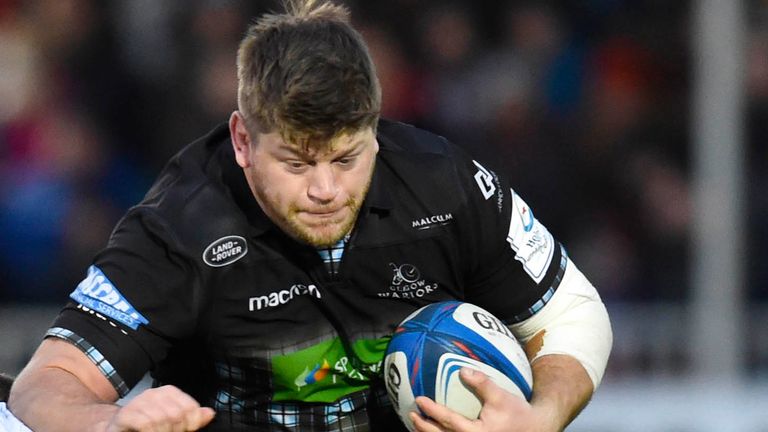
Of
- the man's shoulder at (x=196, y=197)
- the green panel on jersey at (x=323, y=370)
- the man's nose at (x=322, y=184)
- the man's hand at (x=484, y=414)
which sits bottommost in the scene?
the green panel on jersey at (x=323, y=370)

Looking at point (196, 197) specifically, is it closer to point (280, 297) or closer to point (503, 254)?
point (280, 297)

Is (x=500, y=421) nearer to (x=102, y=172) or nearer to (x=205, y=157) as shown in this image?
(x=205, y=157)

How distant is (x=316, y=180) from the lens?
3.86 m

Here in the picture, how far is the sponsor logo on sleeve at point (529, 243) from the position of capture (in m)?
Result: 4.41

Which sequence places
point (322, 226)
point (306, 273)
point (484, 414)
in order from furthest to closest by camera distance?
point (306, 273)
point (322, 226)
point (484, 414)

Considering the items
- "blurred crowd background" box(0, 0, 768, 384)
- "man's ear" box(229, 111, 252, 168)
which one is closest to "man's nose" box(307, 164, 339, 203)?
"man's ear" box(229, 111, 252, 168)

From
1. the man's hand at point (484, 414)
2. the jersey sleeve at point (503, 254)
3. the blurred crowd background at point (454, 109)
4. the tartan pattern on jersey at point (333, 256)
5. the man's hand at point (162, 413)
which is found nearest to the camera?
the man's hand at point (162, 413)

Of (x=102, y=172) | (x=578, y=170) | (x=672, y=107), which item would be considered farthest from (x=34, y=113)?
(x=672, y=107)

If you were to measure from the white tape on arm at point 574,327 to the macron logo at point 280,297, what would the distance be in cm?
69

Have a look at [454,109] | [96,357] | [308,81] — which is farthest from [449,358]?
[454,109]

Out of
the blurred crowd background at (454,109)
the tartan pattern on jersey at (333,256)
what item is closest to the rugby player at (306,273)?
the tartan pattern on jersey at (333,256)

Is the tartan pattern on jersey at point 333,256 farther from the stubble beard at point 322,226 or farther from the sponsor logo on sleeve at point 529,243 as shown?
the sponsor logo on sleeve at point 529,243

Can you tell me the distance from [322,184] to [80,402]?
0.88 metres

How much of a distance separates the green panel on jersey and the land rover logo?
1.13 feet
